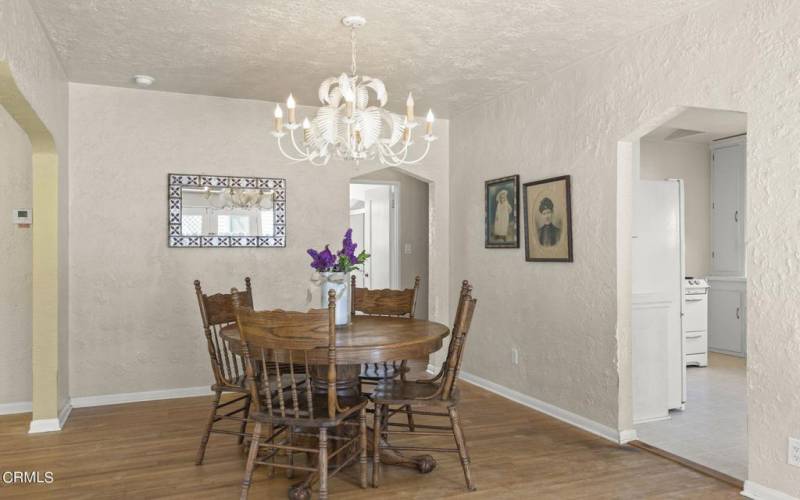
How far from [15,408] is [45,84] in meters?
2.47

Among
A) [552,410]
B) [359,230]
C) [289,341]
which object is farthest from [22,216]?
[359,230]

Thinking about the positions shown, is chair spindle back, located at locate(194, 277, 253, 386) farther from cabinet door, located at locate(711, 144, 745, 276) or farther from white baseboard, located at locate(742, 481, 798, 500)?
cabinet door, located at locate(711, 144, 745, 276)

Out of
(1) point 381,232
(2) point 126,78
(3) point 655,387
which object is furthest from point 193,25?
(1) point 381,232

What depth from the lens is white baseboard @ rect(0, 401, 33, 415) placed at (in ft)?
14.4

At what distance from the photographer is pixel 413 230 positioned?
7266mm

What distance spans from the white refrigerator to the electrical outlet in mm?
1433

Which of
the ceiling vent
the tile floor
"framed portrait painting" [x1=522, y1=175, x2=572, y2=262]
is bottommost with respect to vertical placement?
the tile floor

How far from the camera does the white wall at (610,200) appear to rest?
2.77 meters

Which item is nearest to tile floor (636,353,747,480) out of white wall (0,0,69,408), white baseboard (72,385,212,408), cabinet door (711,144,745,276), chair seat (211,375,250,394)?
cabinet door (711,144,745,276)

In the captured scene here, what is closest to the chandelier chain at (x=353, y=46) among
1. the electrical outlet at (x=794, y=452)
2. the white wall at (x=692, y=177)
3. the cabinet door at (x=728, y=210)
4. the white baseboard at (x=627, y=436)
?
the white baseboard at (x=627, y=436)

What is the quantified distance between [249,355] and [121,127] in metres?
2.91

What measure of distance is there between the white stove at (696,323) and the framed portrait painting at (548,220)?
2.40m

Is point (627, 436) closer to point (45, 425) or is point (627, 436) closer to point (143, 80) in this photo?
point (45, 425)

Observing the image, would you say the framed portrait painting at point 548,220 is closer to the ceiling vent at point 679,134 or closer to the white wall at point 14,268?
the ceiling vent at point 679,134
